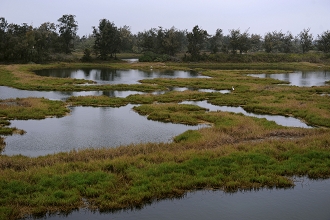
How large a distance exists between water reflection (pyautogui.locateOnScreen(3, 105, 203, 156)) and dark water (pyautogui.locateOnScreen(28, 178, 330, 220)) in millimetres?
7642

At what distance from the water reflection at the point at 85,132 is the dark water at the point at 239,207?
764 cm

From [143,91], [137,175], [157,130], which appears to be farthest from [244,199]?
[143,91]

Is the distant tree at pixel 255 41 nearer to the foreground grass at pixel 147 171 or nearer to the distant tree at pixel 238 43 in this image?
the distant tree at pixel 238 43

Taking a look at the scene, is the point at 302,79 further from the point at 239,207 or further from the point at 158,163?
the point at 239,207

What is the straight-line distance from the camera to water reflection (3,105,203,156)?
19203 millimetres

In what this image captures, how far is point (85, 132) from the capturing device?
2247cm

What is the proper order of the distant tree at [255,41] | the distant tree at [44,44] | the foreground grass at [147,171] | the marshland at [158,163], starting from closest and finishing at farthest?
the foreground grass at [147,171]
the marshland at [158,163]
the distant tree at [44,44]
the distant tree at [255,41]

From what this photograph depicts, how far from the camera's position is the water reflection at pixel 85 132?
63.0ft

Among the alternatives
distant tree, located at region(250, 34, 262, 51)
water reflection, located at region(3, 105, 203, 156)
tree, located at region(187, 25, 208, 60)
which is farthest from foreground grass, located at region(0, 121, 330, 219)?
distant tree, located at region(250, 34, 262, 51)

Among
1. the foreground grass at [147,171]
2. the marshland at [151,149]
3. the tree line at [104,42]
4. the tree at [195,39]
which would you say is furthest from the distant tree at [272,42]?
the foreground grass at [147,171]

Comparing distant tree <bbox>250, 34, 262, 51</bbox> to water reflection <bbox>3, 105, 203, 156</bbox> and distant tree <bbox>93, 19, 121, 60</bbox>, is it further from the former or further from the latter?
water reflection <bbox>3, 105, 203, 156</bbox>

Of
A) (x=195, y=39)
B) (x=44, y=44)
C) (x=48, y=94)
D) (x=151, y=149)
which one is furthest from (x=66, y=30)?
(x=151, y=149)

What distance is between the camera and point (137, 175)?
13.8 meters

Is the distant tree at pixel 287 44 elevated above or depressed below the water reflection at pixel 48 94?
Answer: above
